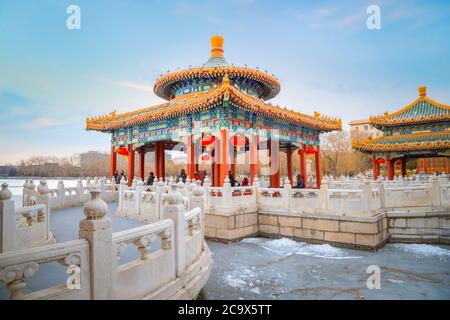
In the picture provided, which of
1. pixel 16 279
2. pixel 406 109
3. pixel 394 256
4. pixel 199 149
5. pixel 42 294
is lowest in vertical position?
pixel 394 256

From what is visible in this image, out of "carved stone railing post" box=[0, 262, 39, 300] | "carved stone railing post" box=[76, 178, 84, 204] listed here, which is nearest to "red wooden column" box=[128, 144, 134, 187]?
"carved stone railing post" box=[76, 178, 84, 204]

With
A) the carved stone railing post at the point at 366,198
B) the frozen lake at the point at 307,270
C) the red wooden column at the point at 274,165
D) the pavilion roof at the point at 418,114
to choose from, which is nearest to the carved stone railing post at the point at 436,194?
the frozen lake at the point at 307,270

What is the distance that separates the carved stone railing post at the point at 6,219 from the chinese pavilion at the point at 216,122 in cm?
822

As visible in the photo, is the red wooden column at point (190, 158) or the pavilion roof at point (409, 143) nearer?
the red wooden column at point (190, 158)

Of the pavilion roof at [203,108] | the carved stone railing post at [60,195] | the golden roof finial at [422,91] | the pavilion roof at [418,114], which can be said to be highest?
the golden roof finial at [422,91]

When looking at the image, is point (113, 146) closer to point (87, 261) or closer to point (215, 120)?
point (215, 120)

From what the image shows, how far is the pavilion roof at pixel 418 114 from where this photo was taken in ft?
72.0

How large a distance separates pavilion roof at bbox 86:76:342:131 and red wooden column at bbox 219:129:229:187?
1422 mm

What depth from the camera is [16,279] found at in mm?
2545

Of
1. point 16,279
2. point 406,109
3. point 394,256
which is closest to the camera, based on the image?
point 16,279

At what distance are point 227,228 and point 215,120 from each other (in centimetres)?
510

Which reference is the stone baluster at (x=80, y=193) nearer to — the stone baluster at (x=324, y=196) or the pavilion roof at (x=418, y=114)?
the stone baluster at (x=324, y=196)

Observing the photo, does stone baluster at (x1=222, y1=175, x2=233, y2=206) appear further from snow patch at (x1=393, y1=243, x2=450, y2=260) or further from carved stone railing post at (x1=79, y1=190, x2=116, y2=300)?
carved stone railing post at (x1=79, y1=190, x2=116, y2=300)

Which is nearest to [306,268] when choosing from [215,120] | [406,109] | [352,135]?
[215,120]
